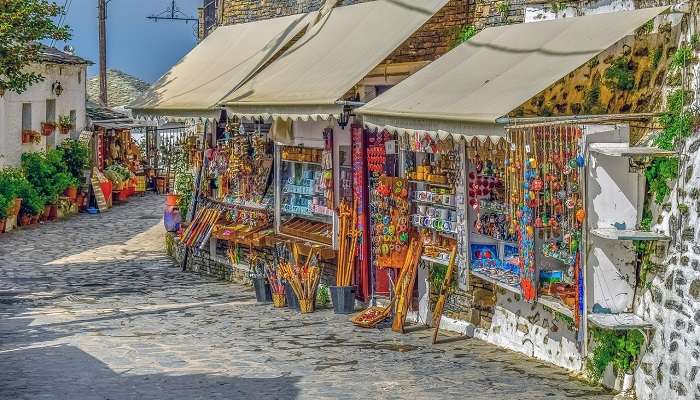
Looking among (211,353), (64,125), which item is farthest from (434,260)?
(64,125)

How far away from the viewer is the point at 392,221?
1448 cm

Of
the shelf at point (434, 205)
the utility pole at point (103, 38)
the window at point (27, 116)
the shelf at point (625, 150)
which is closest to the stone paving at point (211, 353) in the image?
the shelf at point (434, 205)

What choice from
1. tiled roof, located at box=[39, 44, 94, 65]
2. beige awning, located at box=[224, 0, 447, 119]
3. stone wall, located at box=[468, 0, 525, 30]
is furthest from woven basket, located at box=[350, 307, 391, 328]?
tiled roof, located at box=[39, 44, 94, 65]

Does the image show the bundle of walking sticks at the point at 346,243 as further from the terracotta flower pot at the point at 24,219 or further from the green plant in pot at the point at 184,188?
the terracotta flower pot at the point at 24,219

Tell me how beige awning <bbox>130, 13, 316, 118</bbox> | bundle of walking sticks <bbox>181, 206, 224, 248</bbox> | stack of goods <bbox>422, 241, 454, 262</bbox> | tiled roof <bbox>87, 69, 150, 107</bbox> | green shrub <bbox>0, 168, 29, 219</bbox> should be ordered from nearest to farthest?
stack of goods <bbox>422, 241, 454, 262</bbox>
beige awning <bbox>130, 13, 316, 118</bbox>
bundle of walking sticks <bbox>181, 206, 224, 248</bbox>
green shrub <bbox>0, 168, 29, 219</bbox>
tiled roof <bbox>87, 69, 150, 107</bbox>

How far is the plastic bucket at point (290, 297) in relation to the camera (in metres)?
15.6

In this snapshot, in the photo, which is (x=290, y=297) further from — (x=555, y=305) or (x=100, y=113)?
(x=100, y=113)

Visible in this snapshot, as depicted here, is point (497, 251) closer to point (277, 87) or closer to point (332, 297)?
point (332, 297)

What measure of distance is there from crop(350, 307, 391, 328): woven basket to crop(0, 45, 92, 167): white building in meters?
13.1

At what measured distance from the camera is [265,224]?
18.1 m

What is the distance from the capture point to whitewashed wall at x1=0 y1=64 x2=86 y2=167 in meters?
27.5

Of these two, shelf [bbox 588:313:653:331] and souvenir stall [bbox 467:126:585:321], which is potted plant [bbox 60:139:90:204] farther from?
shelf [bbox 588:313:653:331]

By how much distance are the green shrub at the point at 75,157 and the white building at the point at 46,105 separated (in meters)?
0.41

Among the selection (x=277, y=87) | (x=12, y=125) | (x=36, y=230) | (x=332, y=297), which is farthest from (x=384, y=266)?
(x=12, y=125)
